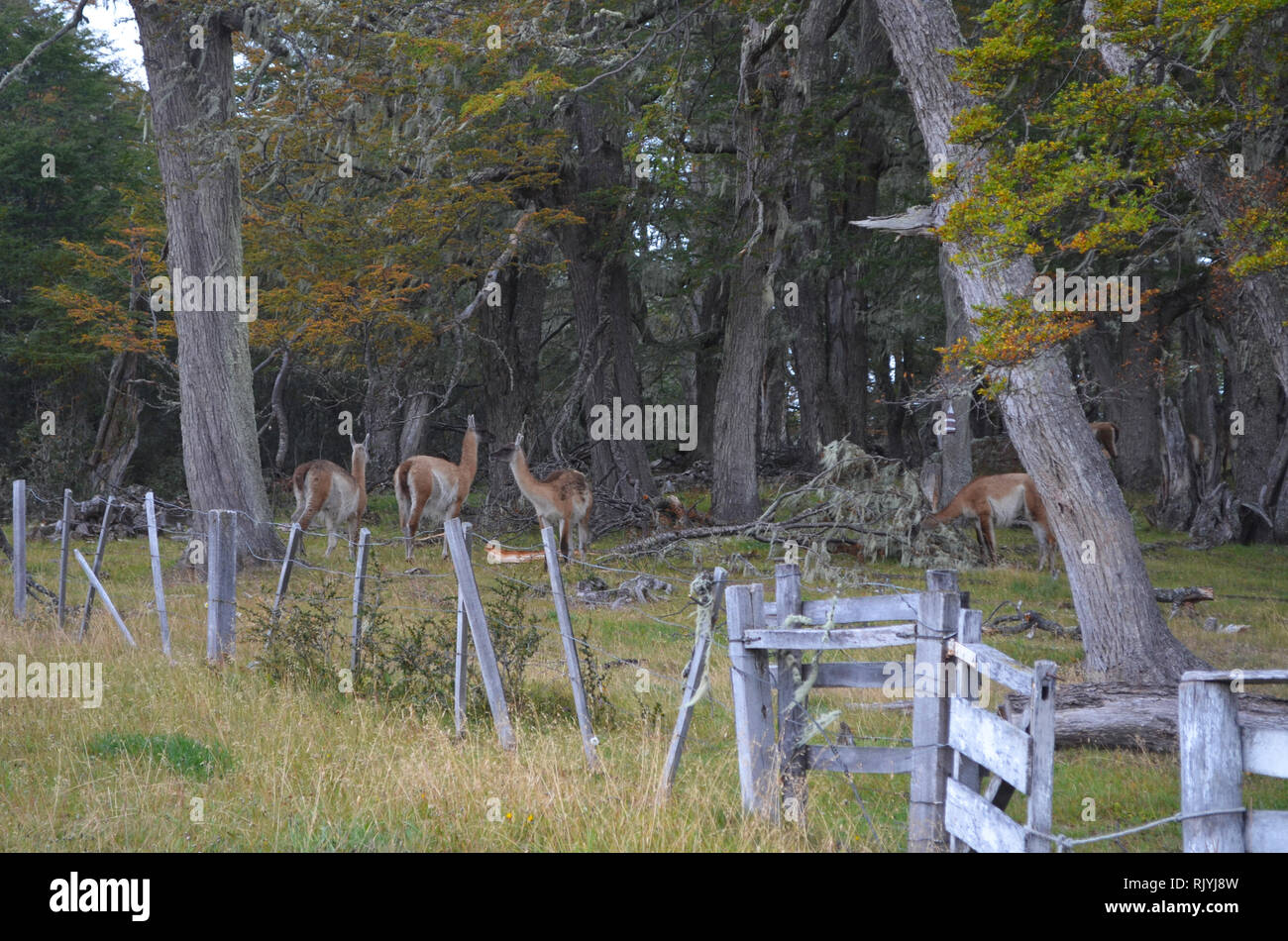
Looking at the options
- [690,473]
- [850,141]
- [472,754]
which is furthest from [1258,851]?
[690,473]

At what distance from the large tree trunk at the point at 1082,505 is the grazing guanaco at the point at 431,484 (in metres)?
11.6

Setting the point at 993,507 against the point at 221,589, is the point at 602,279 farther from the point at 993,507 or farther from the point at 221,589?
the point at 221,589

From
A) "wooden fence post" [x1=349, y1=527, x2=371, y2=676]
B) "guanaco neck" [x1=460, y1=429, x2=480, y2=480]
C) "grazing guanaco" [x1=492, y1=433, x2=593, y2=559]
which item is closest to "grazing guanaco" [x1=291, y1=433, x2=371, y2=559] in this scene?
"guanaco neck" [x1=460, y1=429, x2=480, y2=480]

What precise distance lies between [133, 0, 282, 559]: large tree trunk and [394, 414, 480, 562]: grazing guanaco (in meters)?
3.29

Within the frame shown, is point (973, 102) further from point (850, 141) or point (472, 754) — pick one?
point (850, 141)

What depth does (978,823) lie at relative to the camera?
5.25 metres

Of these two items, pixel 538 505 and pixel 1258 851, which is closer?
pixel 1258 851

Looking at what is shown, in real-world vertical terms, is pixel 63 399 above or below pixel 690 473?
above

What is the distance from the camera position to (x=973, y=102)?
10.9 meters

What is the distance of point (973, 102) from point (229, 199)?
1119 centimetres

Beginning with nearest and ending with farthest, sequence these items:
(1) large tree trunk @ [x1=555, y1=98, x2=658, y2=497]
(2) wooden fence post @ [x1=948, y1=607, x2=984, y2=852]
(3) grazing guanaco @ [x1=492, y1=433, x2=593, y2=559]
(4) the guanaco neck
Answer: (2) wooden fence post @ [x1=948, y1=607, x2=984, y2=852]
(3) grazing guanaco @ [x1=492, y1=433, x2=593, y2=559]
(4) the guanaco neck
(1) large tree trunk @ [x1=555, y1=98, x2=658, y2=497]

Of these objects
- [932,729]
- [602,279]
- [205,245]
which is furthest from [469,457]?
[932,729]

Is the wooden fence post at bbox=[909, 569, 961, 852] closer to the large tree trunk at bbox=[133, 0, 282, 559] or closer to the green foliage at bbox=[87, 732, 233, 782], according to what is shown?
the green foliage at bbox=[87, 732, 233, 782]

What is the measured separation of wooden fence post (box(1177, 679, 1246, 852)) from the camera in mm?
4516
